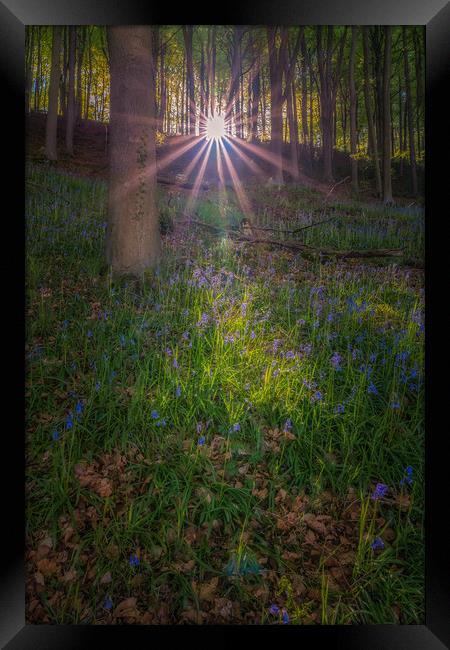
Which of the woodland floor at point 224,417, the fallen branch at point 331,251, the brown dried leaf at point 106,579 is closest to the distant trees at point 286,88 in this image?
the woodland floor at point 224,417

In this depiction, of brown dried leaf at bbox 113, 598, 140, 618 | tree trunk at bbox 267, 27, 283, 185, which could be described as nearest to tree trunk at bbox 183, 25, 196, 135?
tree trunk at bbox 267, 27, 283, 185

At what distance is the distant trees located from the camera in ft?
7.50

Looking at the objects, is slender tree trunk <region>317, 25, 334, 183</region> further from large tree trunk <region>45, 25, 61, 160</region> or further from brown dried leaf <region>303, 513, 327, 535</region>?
brown dried leaf <region>303, 513, 327, 535</region>

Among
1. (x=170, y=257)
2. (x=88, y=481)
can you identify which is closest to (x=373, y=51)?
(x=170, y=257)

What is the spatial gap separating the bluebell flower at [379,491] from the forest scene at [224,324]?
0.15ft

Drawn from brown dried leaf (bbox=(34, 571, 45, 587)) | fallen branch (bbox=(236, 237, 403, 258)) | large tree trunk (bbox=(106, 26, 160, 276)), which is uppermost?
large tree trunk (bbox=(106, 26, 160, 276))

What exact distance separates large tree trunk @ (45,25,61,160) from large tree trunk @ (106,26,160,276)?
1.23 ft

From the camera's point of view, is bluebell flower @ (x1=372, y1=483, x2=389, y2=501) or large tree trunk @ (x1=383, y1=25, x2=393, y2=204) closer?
bluebell flower @ (x1=372, y1=483, x2=389, y2=501)

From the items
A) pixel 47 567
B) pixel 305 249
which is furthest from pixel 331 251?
pixel 47 567

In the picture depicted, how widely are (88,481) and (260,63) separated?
9.96ft

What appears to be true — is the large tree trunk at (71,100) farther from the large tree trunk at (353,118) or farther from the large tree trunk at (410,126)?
the large tree trunk at (410,126)

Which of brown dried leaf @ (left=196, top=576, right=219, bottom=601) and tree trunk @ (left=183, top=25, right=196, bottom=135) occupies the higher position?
tree trunk @ (left=183, top=25, right=196, bottom=135)

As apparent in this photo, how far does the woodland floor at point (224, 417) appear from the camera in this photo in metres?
1.92

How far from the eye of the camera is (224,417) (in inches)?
85.4
